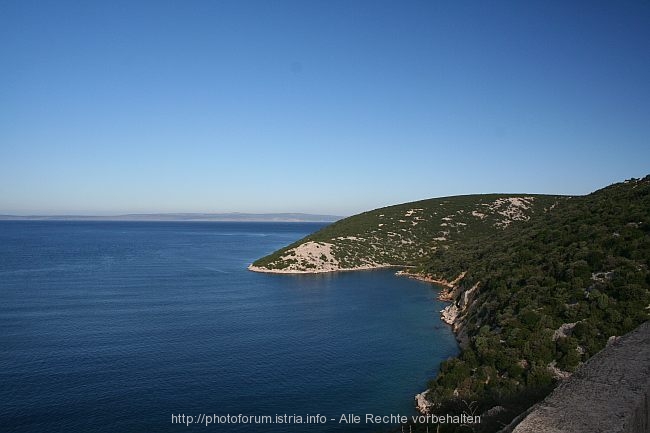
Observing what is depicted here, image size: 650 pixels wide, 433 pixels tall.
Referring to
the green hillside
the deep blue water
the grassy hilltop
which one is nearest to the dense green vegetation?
the grassy hilltop

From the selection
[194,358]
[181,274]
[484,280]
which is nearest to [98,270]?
[181,274]

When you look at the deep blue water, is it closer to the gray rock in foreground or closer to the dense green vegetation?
the dense green vegetation

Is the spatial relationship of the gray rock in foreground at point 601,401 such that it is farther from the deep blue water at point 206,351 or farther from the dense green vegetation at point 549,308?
the deep blue water at point 206,351

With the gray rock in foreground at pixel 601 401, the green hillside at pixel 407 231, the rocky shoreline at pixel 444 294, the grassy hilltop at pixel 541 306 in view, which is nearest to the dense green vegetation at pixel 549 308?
the grassy hilltop at pixel 541 306

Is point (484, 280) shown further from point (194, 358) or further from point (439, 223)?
point (439, 223)

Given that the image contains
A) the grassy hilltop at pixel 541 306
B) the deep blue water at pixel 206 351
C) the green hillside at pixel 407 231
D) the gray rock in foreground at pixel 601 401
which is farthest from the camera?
the green hillside at pixel 407 231

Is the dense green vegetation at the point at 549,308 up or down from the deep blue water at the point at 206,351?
up
